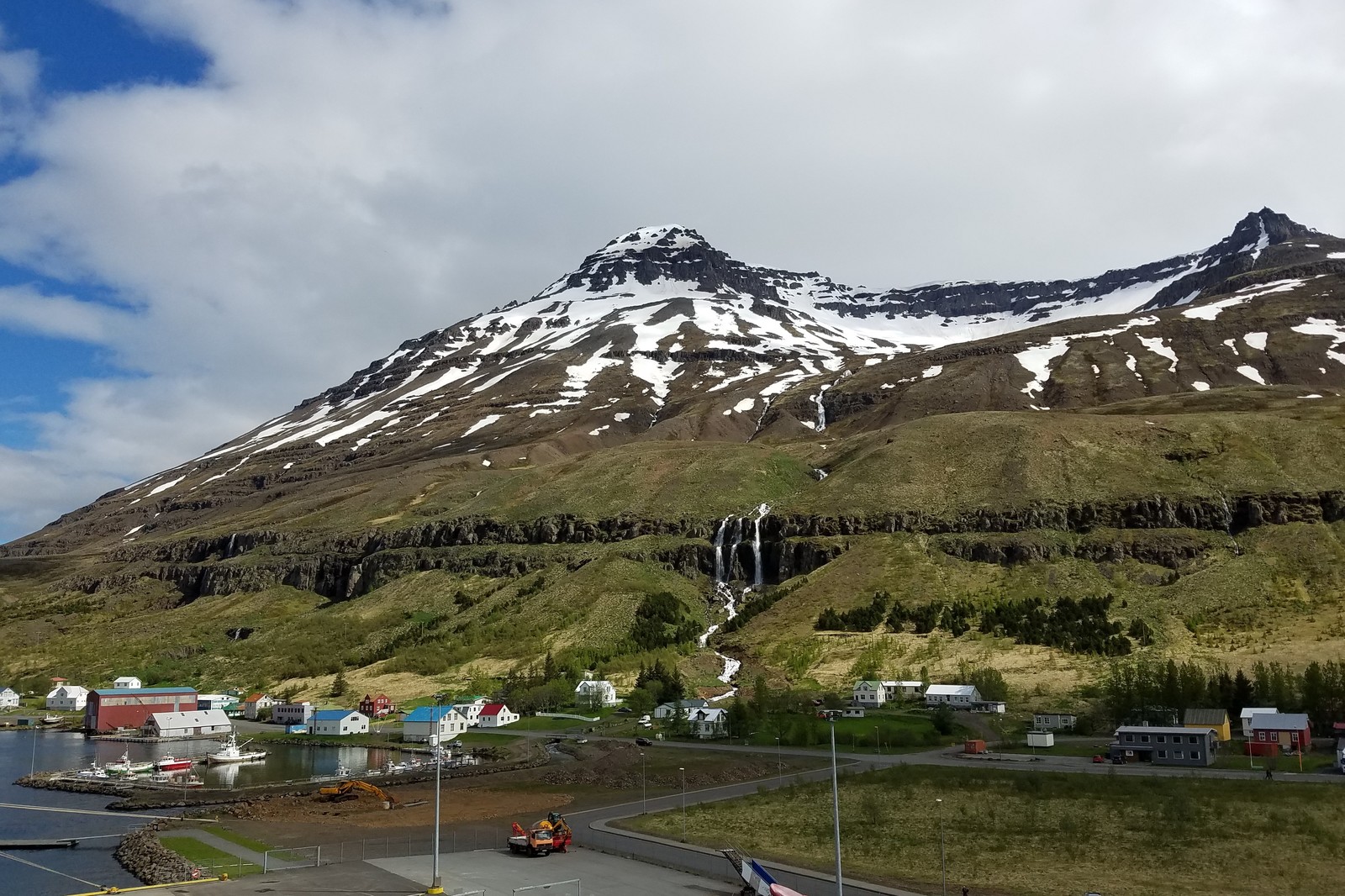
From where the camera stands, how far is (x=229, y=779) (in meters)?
66.3

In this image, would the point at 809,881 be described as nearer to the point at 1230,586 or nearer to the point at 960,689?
the point at 960,689

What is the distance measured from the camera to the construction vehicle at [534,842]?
36719mm

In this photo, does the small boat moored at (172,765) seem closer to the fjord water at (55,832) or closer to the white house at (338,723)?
the fjord water at (55,832)

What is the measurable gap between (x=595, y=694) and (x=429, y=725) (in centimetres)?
1700

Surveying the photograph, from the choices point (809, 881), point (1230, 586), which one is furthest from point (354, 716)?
point (1230, 586)

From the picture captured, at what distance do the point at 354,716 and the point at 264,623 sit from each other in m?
55.1

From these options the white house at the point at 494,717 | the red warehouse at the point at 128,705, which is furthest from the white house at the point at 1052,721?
the red warehouse at the point at 128,705

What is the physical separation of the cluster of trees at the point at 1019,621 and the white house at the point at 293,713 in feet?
173

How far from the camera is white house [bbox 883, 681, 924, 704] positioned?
82875mm

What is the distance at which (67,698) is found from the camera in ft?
371

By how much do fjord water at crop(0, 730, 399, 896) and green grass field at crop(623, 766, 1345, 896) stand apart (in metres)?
23.2

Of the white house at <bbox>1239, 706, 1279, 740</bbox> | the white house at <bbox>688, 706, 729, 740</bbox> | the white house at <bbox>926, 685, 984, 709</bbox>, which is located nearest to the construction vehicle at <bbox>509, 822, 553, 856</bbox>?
the white house at <bbox>688, 706, 729, 740</bbox>

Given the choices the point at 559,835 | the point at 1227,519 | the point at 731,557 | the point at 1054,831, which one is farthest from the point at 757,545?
the point at 559,835

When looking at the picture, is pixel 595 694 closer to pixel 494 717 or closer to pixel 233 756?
pixel 494 717
